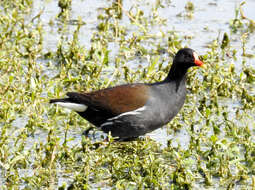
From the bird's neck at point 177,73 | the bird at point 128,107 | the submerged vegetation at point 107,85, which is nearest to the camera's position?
the submerged vegetation at point 107,85

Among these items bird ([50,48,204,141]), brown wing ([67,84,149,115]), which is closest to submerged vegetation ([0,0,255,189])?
bird ([50,48,204,141])

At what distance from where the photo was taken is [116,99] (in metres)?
6.35

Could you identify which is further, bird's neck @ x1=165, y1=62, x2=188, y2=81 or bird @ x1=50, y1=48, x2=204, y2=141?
bird's neck @ x1=165, y1=62, x2=188, y2=81

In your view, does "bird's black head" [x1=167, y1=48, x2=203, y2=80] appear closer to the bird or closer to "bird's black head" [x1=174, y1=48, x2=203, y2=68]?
"bird's black head" [x1=174, y1=48, x2=203, y2=68]

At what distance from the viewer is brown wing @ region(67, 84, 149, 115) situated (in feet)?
20.8

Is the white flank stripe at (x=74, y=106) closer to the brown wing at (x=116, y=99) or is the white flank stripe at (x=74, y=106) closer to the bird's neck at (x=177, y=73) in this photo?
the brown wing at (x=116, y=99)

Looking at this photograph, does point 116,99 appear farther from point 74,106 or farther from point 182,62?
point 182,62

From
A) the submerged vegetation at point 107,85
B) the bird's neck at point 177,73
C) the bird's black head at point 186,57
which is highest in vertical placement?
the bird's black head at point 186,57

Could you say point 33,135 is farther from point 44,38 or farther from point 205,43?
point 205,43

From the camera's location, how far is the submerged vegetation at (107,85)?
215 inches

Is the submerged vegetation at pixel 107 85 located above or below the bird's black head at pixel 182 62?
below

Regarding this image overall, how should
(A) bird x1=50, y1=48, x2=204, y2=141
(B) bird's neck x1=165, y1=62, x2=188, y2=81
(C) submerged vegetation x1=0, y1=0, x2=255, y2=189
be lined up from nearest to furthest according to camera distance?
(C) submerged vegetation x1=0, y1=0, x2=255, y2=189, (A) bird x1=50, y1=48, x2=204, y2=141, (B) bird's neck x1=165, y1=62, x2=188, y2=81

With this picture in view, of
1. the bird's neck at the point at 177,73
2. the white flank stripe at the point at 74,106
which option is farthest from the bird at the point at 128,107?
the bird's neck at the point at 177,73

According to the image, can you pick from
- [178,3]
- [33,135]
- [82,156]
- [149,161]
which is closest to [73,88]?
[33,135]
